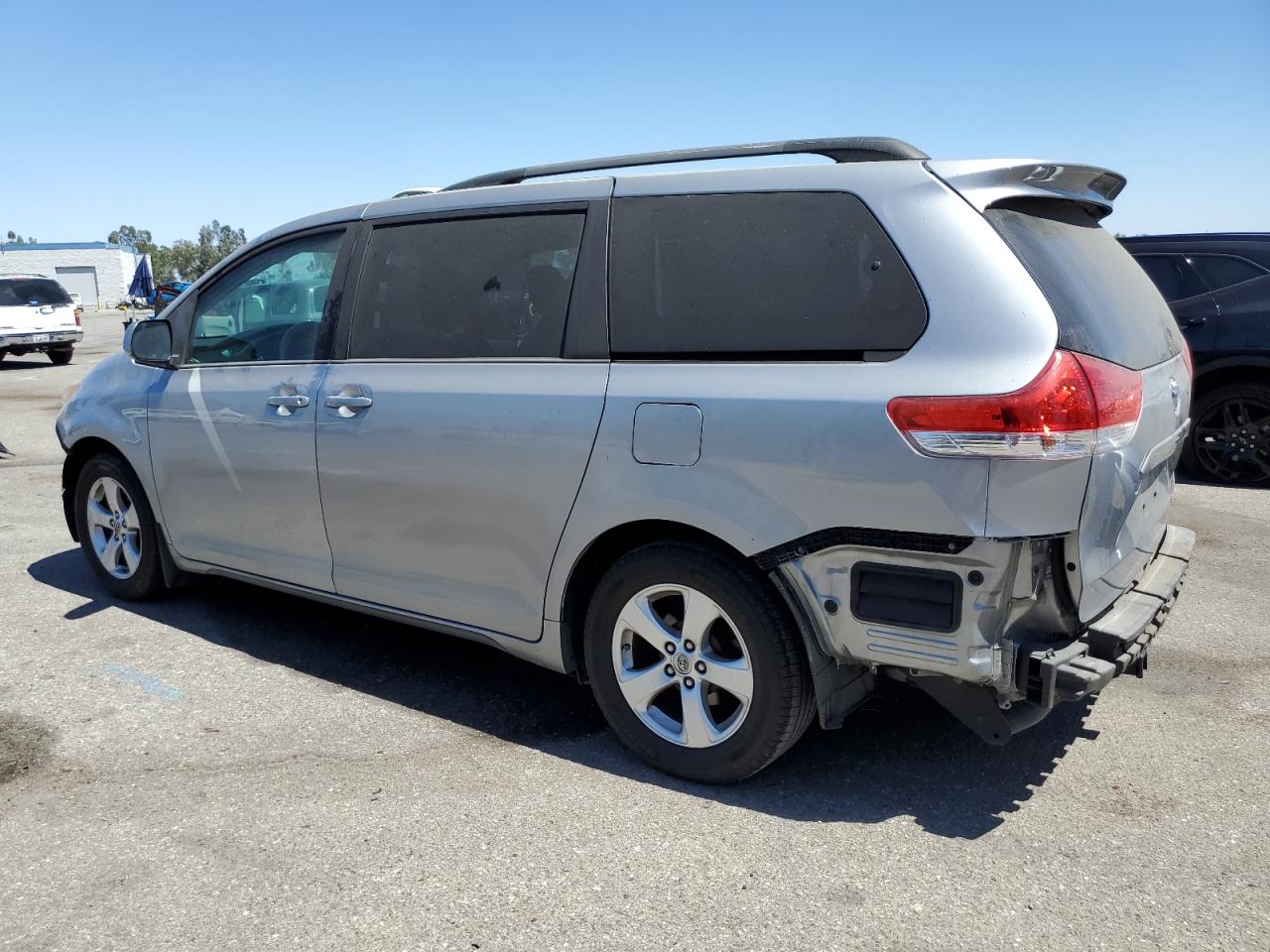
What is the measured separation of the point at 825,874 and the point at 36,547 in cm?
558

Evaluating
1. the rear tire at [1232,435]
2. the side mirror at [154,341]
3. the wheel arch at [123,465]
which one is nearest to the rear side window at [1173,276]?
the rear tire at [1232,435]

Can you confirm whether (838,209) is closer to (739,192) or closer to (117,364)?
(739,192)

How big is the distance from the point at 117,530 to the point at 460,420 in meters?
2.61

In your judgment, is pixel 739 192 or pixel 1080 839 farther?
pixel 739 192

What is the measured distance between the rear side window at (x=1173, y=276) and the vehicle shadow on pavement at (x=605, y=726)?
552cm

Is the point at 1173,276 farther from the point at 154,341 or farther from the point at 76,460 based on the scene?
the point at 76,460

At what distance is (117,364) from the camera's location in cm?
523

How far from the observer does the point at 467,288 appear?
3.83 metres

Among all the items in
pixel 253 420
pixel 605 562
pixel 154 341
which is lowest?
pixel 605 562

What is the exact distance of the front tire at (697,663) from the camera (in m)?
3.11

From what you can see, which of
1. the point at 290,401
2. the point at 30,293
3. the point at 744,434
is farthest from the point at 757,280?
the point at 30,293

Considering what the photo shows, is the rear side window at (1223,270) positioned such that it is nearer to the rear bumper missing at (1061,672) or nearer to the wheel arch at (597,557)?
the rear bumper missing at (1061,672)

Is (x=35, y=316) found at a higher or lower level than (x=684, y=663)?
higher

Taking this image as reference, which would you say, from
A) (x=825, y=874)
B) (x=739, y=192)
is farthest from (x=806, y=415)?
(x=825, y=874)
